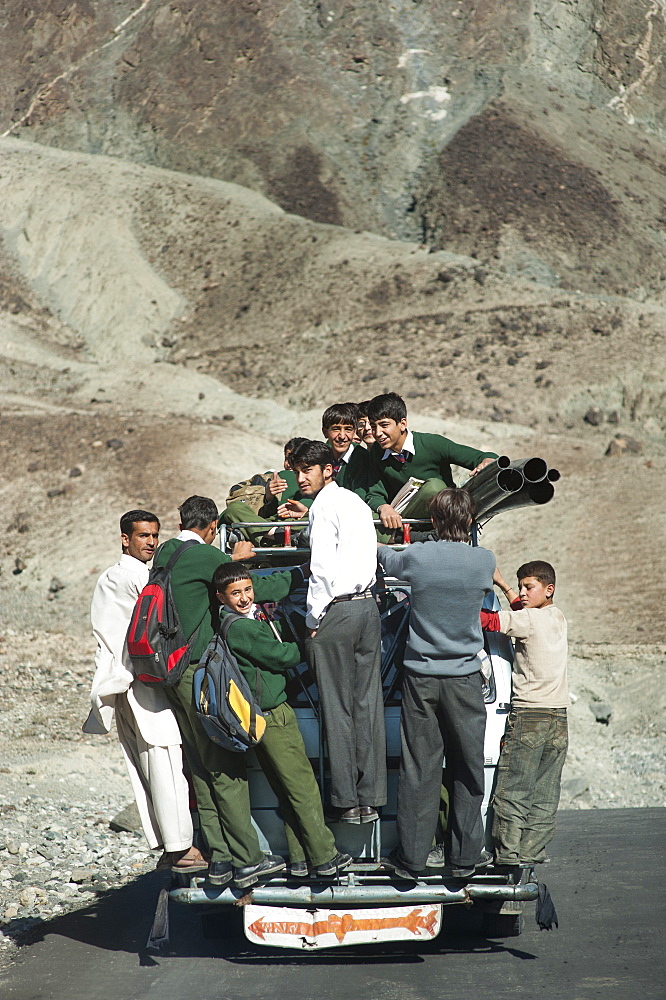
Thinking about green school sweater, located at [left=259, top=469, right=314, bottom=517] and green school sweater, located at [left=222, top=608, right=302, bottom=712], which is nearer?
green school sweater, located at [left=222, top=608, right=302, bottom=712]

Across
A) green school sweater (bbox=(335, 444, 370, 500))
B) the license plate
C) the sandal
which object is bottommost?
the license plate

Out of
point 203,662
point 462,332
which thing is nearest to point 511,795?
point 203,662

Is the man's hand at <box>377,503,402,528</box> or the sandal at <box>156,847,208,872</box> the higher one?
the man's hand at <box>377,503,402,528</box>

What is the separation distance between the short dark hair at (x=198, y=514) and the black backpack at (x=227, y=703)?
2.94ft

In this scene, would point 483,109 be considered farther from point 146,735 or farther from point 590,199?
point 146,735

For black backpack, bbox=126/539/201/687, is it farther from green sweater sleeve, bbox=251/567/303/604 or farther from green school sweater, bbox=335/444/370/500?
green school sweater, bbox=335/444/370/500

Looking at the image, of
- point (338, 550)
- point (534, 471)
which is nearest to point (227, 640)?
point (338, 550)

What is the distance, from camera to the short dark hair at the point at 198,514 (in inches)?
243

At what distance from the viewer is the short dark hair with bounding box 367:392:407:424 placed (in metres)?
7.09

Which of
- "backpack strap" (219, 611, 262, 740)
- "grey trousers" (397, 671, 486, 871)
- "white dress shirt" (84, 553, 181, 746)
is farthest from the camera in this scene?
"white dress shirt" (84, 553, 181, 746)

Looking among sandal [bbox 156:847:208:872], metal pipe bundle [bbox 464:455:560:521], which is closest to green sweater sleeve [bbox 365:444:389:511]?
metal pipe bundle [bbox 464:455:560:521]

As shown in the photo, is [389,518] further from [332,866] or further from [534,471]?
[332,866]

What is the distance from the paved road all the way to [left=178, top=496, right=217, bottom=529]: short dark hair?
7.99ft

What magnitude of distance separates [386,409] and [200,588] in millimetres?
1952
